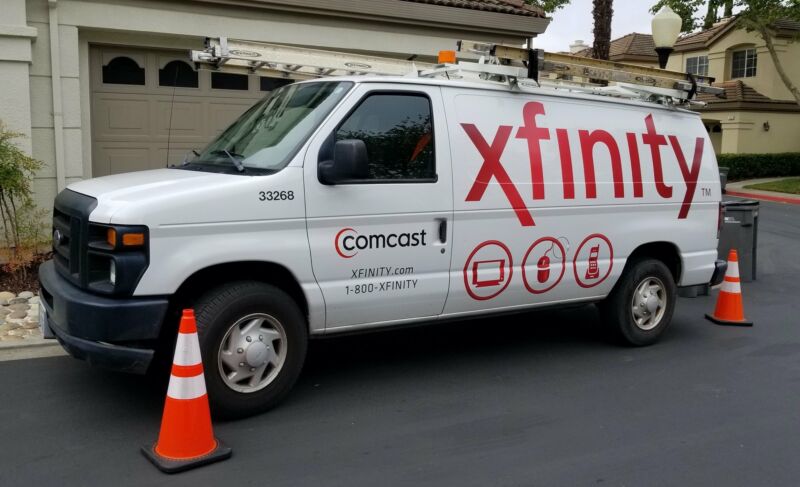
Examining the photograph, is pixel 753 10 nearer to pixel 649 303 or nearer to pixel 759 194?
pixel 759 194

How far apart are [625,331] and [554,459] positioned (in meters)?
2.61

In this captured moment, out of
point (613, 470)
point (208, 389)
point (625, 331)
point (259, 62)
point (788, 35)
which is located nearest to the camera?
point (613, 470)

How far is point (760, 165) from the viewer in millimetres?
28922

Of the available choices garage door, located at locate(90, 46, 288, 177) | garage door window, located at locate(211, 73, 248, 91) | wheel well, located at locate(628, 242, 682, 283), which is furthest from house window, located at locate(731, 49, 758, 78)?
wheel well, located at locate(628, 242, 682, 283)

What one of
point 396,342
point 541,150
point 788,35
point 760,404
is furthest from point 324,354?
point 788,35

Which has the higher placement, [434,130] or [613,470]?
[434,130]

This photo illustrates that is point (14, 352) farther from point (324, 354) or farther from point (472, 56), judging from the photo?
point (472, 56)

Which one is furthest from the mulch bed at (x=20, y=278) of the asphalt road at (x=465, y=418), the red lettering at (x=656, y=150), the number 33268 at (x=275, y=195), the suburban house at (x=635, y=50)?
the suburban house at (x=635, y=50)

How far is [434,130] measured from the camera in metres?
5.35

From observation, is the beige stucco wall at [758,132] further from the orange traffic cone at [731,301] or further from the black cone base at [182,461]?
the black cone base at [182,461]

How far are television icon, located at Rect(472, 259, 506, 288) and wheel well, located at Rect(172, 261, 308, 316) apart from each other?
1.35 meters

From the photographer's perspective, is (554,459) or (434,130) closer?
(554,459)

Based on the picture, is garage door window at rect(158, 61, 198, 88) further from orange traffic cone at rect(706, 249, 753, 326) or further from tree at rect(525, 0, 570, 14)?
tree at rect(525, 0, 570, 14)

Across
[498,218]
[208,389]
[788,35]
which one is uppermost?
[788,35]
